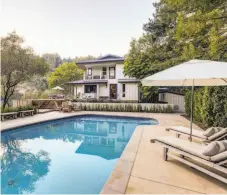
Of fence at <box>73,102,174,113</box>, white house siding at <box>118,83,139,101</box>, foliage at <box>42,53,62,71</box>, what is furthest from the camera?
foliage at <box>42,53,62,71</box>

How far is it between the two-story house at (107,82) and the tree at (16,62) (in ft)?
30.4

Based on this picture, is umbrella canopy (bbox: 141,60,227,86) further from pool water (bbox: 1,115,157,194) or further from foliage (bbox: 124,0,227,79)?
foliage (bbox: 124,0,227,79)

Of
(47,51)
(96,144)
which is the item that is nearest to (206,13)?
(96,144)

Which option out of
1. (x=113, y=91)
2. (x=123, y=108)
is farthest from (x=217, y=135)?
(x=113, y=91)

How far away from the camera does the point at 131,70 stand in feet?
57.3

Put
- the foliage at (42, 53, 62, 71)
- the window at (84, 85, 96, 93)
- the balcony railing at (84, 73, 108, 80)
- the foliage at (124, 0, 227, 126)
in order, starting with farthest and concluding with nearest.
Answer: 1. the foliage at (42, 53, 62, 71)
2. the window at (84, 85, 96, 93)
3. the balcony railing at (84, 73, 108, 80)
4. the foliage at (124, 0, 227, 126)

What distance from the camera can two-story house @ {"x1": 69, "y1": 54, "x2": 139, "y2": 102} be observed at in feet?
77.2

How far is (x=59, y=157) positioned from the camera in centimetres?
666

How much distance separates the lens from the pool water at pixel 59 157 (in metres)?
4.55

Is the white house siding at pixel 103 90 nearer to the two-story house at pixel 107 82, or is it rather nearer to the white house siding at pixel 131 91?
the two-story house at pixel 107 82

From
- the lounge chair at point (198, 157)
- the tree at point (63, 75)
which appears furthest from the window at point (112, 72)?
the lounge chair at point (198, 157)

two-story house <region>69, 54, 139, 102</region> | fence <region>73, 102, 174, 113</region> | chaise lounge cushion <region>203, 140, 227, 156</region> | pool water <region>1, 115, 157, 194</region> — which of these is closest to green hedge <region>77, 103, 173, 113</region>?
fence <region>73, 102, 174, 113</region>

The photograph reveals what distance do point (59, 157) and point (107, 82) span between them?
1884 centimetres

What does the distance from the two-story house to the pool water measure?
11.6m
